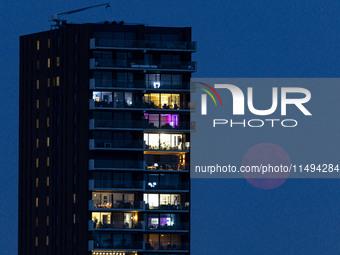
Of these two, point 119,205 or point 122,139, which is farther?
point 122,139

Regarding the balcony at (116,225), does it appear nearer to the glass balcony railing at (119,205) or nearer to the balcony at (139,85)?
the glass balcony railing at (119,205)

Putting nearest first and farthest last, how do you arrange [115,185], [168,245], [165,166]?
[115,185], [168,245], [165,166]

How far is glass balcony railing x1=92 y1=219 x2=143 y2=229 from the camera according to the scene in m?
166

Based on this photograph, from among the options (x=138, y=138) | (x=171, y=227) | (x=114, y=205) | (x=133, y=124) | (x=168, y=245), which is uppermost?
(x=133, y=124)

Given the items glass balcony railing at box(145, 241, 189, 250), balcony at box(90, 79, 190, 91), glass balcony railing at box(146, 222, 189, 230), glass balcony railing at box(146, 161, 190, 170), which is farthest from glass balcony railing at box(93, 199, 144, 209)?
balcony at box(90, 79, 190, 91)

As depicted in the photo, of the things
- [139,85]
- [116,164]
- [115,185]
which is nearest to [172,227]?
[115,185]

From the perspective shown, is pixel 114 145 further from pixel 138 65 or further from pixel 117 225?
pixel 138 65

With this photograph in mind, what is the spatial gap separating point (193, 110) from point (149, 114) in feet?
18.6

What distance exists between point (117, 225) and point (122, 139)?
1096cm

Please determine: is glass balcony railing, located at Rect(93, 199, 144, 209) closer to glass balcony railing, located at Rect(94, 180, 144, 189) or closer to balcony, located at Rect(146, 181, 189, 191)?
glass balcony railing, located at Rect(94, 180, 144, 189)

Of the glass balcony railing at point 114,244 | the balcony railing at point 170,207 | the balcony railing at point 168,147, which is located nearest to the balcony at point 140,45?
the balcony railing at point 168,147

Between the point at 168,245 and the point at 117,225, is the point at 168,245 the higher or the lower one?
the lower one

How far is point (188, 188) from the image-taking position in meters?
168

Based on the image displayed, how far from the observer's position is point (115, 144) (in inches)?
6585
